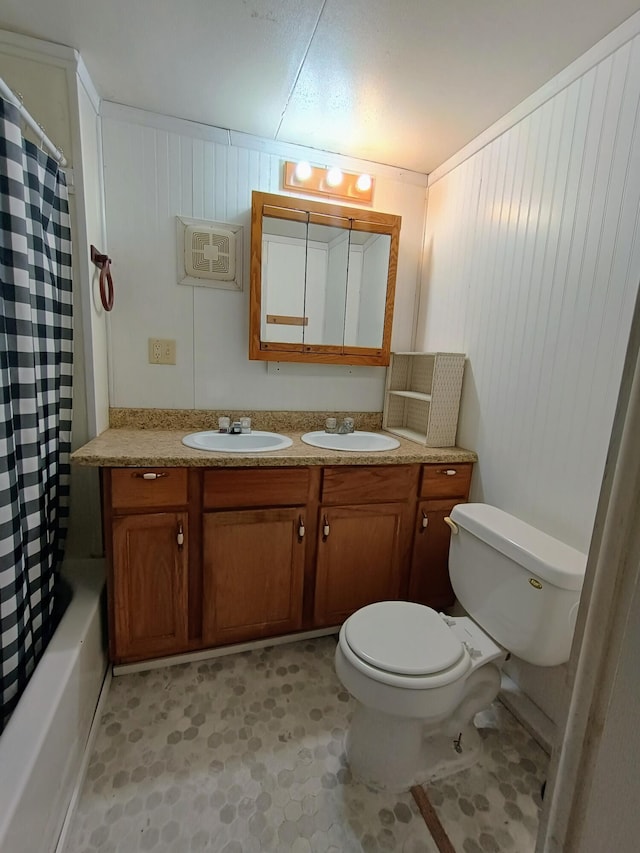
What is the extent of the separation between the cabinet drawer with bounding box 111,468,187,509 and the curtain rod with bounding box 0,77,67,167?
3.35 feet

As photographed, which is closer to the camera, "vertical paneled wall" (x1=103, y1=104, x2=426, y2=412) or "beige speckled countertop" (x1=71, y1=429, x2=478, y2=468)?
"beige speckled countertop" (x1=71, y1=429, x2=478, y2=468)

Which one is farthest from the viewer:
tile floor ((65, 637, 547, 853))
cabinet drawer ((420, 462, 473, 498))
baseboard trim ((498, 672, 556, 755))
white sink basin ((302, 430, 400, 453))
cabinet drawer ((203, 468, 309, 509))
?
white sink basin ((302, 430, 400, 453))

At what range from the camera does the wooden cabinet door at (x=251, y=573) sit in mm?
1526

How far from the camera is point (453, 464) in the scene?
5.76ft

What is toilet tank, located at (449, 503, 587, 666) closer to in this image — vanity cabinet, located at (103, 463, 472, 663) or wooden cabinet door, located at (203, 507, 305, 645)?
vanity cabinet, located at (103, 463, 472, 663)

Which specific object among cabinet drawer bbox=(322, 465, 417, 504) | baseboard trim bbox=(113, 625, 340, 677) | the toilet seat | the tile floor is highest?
cabinet drawer bbox=(322, 465, 417, 504)

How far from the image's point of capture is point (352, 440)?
199 cm

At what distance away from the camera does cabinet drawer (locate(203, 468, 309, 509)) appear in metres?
1.48

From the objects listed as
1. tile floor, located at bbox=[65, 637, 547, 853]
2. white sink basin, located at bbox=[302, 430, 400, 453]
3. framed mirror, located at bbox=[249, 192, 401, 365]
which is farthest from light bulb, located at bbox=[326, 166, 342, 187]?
tile floor, located at bbox=[65, 637, 547, 853]

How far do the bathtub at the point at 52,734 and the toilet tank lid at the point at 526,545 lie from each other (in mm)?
1303

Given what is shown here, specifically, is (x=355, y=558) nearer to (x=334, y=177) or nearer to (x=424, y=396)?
(x=424, y=396)

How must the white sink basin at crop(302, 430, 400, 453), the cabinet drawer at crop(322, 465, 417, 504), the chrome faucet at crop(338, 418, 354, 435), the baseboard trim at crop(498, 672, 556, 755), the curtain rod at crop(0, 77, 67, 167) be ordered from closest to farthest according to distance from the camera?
the curtain rod at crop(0, 77, 67, 167) → the baseboard trim at crop(498, 672, 556, 755) → the cabinet drawer at crop(322, 465, 417, 504) → the white sink basin at crop(302, 430, 400, 453) → the chrome faucet at crop(338, 418, 354, 435)

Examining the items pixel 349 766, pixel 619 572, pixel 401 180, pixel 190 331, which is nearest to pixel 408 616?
pixel 349 766

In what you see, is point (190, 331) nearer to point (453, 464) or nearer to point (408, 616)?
point (453, 464)
